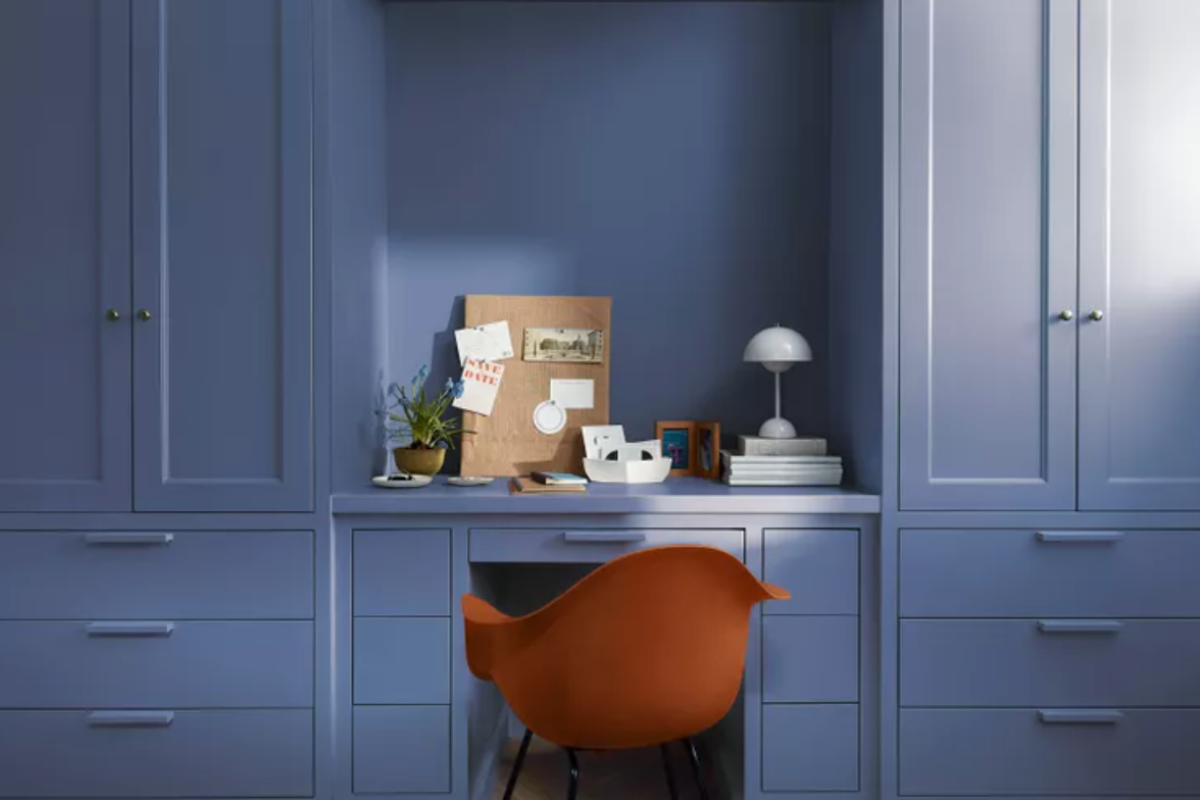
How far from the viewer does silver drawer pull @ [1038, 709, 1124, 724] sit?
199 centimetres

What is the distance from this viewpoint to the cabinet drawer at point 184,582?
2.00 metres

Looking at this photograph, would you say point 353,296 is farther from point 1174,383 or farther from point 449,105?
point 1174,383

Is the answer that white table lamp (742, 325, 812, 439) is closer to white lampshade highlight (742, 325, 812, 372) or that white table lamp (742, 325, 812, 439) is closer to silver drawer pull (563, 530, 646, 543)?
white lampshade highlight (742, 325, 812, 372)

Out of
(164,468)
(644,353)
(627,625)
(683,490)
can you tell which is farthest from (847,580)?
(164,468)

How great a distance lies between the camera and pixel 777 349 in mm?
2270

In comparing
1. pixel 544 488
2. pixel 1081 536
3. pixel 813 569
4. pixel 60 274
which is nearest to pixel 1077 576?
pixel 1081 536

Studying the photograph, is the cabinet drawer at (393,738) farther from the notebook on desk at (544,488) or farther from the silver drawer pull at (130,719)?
the notebook on desk at (544,488)

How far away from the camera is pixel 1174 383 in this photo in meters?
2.01

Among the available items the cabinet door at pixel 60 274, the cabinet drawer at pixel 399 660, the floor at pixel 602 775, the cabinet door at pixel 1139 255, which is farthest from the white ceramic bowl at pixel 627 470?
the cabinet door at pixel 60 274

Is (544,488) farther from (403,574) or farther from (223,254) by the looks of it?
(223,254)

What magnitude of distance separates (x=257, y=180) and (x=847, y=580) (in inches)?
68.4

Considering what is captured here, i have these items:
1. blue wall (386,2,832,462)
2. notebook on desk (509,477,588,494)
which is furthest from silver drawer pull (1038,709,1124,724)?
notebook on desk (509,477,588,494)

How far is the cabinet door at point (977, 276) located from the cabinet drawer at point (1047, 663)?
1.01 feet

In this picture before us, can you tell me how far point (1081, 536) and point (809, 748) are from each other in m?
0.83
